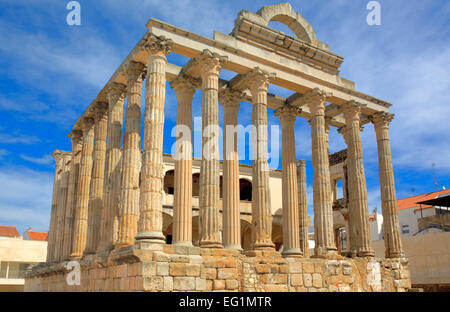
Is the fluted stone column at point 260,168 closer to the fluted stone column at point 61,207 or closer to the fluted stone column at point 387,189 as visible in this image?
the fluted stone column at point 387,189

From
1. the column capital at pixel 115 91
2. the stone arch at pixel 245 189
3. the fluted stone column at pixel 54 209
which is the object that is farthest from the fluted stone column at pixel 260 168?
the stone arch at pixel 245 189

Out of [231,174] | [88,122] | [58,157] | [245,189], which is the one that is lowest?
[231,174]

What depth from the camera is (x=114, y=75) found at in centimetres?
2100

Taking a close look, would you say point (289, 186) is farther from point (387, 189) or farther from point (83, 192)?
point (83, 192)

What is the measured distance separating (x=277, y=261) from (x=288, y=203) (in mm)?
4730

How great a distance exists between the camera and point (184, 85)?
20516 mm

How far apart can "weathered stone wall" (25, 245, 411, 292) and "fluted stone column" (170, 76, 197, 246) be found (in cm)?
199

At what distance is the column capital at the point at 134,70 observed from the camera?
19281 mm

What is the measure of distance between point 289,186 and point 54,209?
52.0 feet

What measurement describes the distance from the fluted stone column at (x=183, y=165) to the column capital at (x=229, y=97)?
1666 millimetres

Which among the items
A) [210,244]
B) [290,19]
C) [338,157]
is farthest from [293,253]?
[338,157]

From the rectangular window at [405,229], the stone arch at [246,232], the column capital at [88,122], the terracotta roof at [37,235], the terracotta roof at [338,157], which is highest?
the terracotta roof at [338,157]
